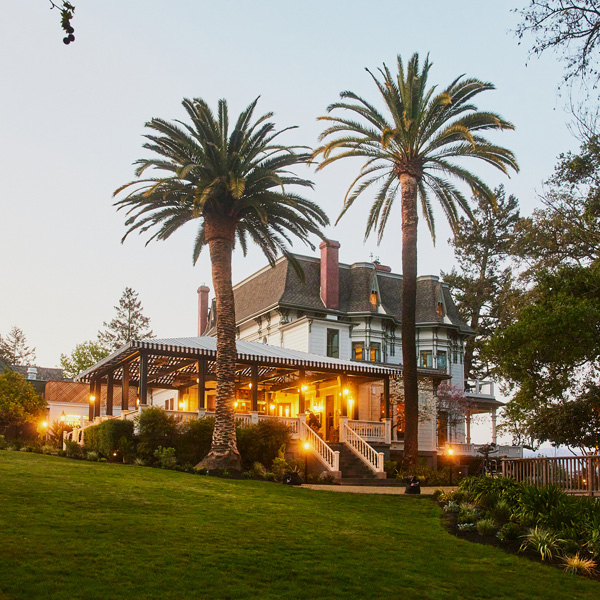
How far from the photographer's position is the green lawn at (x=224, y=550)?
9.80m

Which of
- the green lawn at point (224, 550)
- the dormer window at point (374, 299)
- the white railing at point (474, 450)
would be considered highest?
the dormer window at point (374, 299)

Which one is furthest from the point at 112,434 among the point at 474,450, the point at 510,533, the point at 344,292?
the point at 344,292

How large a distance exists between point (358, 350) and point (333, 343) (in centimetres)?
226

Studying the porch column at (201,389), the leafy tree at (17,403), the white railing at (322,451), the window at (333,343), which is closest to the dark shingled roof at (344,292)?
the window at (333,343)

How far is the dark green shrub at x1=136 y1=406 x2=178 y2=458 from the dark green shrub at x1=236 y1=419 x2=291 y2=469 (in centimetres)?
254

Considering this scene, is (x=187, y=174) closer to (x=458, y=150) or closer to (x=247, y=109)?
(x=247, y=109)

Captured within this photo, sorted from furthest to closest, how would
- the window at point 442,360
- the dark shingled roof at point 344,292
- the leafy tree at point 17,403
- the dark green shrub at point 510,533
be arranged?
the window at point 442,360
the dark shingled roof at point 344,292
the leafy tree at point 17,403
the dark green shrub at point 510,533

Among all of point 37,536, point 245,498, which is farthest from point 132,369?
point 37,536

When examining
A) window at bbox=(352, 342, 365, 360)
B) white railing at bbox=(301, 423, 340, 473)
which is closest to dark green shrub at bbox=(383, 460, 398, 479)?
white railing at bbox=(301, 423, 340, 473)

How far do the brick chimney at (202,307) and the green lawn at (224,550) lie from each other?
43.2m

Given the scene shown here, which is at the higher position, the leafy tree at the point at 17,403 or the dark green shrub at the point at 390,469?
the leafy tree at the point at 17,403

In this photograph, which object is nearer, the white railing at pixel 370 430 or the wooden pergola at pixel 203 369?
the wooden pergola at pixel 203 369

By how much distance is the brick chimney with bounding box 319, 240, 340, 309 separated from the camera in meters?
49.1

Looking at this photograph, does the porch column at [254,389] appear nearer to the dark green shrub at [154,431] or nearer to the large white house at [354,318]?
the dark green shrub at [154,431]
